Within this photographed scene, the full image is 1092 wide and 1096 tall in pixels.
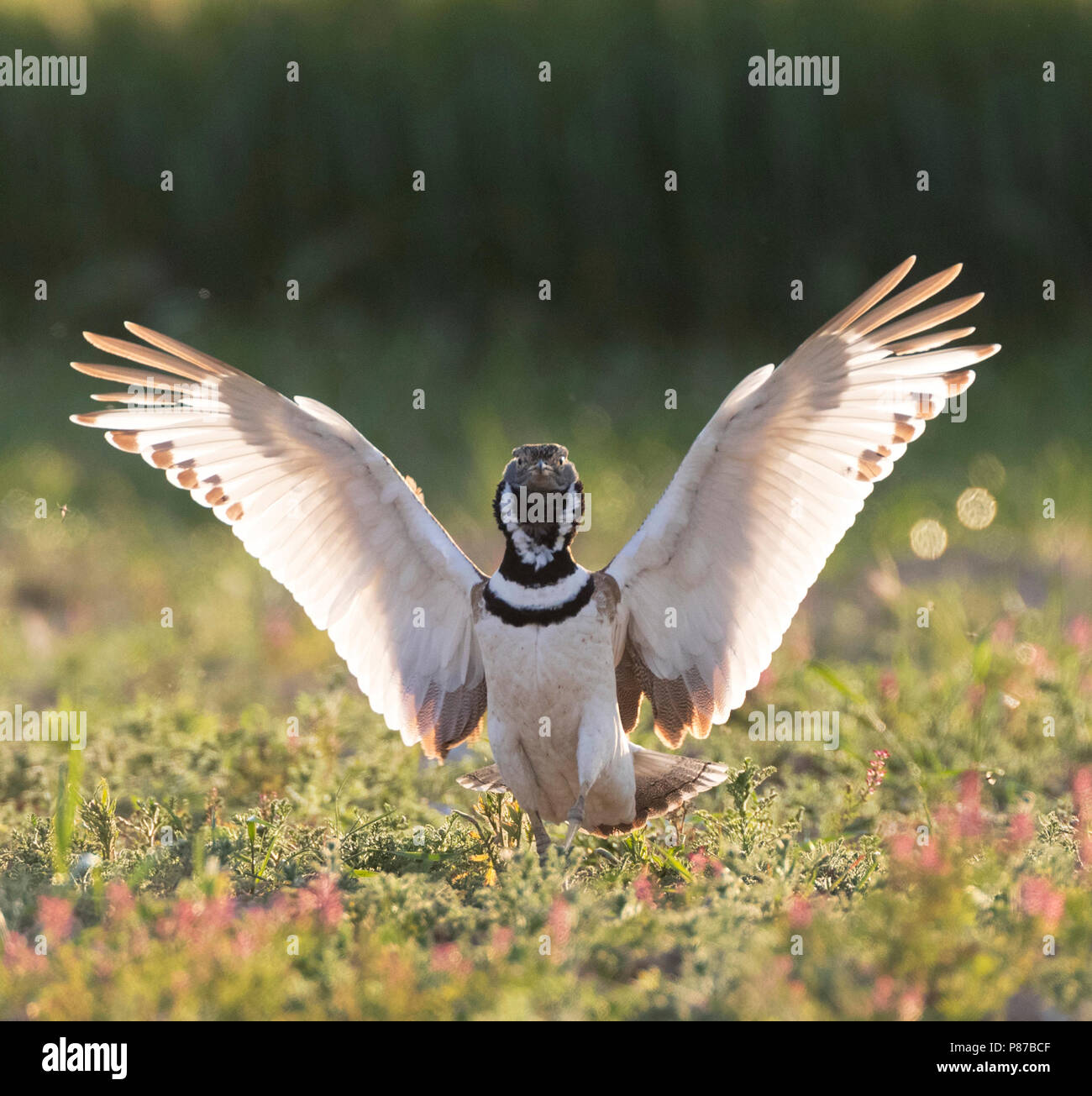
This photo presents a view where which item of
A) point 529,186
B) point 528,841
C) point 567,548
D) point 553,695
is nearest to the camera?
point 553,695

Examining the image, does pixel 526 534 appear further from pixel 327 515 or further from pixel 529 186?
pixel 529 186

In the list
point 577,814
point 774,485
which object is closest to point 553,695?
point 577,814

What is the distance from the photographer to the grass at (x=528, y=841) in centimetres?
293

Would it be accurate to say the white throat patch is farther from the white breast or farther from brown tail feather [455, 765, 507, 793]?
brown tail feather [455, 765, 507, 793]

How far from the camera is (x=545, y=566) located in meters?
3.89

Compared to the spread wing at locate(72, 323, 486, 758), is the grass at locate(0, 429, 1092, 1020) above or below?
below

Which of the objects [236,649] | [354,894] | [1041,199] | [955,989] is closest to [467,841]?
[354,894]

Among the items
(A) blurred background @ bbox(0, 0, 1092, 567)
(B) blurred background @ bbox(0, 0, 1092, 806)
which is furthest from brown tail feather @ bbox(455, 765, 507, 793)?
(A) blurred background @ bbox(0, 0, 1092, 567)

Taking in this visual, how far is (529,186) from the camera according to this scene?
33.8 ft

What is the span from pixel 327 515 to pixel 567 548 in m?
0.72

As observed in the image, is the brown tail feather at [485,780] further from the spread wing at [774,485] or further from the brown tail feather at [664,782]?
the spread wing at [774,485]

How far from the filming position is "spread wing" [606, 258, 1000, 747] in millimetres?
3828

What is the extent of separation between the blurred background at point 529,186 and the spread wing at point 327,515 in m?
5.50

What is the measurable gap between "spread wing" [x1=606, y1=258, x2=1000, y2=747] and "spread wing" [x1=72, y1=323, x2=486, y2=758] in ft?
1.75
